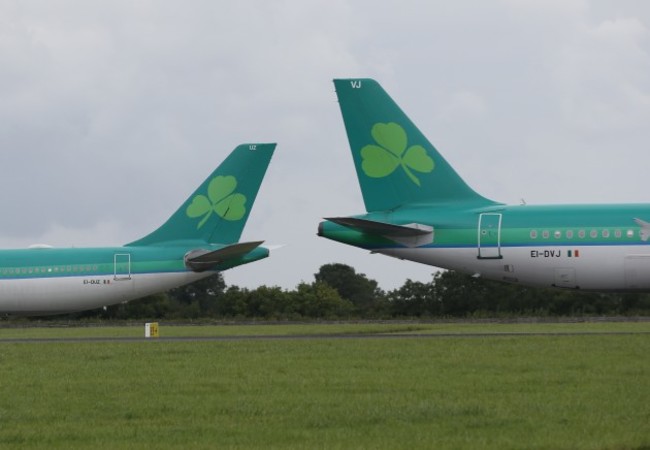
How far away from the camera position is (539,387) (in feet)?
72.8

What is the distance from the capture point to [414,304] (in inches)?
3620

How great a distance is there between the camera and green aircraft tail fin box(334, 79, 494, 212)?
4669 centimetres

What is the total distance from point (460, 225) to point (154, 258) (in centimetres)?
2960

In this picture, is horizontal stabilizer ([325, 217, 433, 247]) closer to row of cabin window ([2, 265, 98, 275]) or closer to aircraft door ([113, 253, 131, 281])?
aircraft door ([113, 253, 131, 281])

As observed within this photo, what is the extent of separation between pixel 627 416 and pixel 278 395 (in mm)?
6793

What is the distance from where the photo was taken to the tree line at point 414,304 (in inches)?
3243

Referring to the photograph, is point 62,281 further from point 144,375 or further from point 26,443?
point 26,443

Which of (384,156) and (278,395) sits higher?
(384,156)

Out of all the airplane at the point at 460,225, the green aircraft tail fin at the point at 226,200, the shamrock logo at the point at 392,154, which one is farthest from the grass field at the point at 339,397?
the green aircraft tail fin at the point at 226,200

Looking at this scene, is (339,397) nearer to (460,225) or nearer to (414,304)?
(460,225)

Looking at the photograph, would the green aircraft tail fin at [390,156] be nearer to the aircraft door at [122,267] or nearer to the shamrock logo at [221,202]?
the shamrock logo at [221,202]

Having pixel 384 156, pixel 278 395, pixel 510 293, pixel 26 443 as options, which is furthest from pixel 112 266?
pixel 26 443

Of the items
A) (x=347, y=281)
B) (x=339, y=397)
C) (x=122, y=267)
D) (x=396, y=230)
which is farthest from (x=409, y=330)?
(x=347, y=281)

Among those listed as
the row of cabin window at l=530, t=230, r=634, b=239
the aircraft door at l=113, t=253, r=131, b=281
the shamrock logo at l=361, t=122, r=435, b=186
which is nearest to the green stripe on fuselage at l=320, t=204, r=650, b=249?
the row of cabin window at l=530, t=230, r=634, b=239
